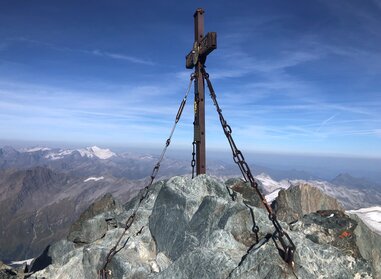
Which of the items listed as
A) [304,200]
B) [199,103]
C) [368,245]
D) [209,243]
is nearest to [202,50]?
[199,103]

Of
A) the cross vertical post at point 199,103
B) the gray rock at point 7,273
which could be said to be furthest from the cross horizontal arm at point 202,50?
the gray rock at point 7,273

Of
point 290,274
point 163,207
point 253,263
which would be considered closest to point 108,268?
point 163,207

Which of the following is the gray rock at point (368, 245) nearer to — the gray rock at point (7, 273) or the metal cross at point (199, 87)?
the metal cross at point (199, 87)

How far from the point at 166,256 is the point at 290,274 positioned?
6237mm

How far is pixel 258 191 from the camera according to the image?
1297cm

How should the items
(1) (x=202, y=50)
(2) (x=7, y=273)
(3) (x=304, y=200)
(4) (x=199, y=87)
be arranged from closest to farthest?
(2) (x=7, y=273), (1) (x=202, y=50), (4) (x=199, y=87), (3) (x=304, y=200)

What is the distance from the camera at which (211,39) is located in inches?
613

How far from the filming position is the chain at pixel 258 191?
11516 millimetres

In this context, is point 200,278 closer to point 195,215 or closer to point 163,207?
point 195,215

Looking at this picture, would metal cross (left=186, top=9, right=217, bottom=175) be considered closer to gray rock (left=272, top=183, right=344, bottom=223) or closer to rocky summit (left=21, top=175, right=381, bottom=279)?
rocky summit (left=21, top=175, right=381, bottom=279)

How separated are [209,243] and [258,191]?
306 centimetres

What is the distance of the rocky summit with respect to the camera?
476 inches

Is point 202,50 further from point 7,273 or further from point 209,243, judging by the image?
point 7,273


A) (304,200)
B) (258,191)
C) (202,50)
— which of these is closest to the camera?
(258,191)
